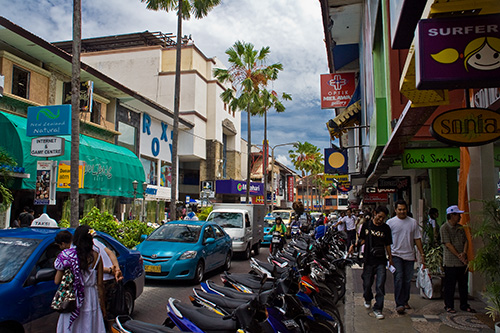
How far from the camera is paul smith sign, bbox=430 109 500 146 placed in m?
5.19

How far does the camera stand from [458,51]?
363 cm

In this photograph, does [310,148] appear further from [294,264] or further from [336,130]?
[294,264]

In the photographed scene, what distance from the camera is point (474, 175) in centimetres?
802

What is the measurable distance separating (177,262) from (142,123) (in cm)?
2678

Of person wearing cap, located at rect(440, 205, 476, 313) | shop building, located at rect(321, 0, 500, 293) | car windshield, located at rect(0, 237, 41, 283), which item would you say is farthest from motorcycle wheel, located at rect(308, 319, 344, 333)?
car windshield, located at rect(0, 237, 41, 283)

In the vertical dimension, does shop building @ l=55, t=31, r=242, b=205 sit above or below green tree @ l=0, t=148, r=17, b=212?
above

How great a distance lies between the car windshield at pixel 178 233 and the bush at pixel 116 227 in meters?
3.24

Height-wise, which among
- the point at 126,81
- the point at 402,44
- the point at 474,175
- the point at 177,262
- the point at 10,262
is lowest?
the point at 177,262

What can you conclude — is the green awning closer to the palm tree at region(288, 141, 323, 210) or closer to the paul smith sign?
the paul smith sign

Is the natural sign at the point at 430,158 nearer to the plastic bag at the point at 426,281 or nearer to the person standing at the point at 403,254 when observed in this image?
the person standing at the point at 403,254

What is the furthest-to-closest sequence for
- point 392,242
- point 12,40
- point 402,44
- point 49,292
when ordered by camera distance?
point 12,40 → point 392,242 → point 402,44 → point 49,292

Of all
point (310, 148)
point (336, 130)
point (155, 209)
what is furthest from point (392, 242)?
point (310, 148)

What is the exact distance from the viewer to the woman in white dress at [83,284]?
432 centimetres

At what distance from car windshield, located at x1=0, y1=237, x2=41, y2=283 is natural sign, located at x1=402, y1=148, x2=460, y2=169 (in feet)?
22.8
